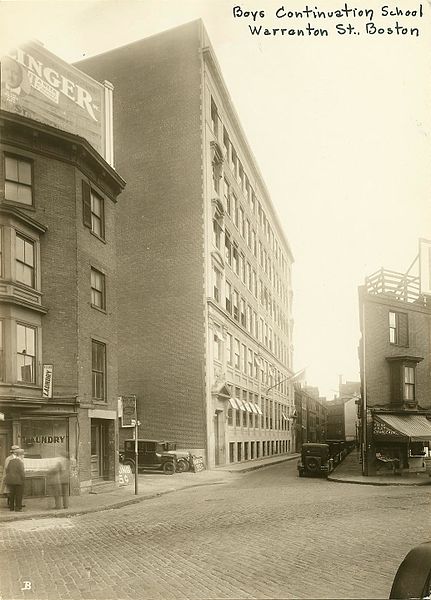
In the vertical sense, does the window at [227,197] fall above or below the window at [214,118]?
below

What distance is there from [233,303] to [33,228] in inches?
963

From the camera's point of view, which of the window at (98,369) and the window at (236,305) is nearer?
the window at (98,369)

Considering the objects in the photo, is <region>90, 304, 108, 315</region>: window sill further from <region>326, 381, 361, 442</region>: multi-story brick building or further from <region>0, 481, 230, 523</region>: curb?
<region>326, 381, 361, 442</region>: multi-story brick building

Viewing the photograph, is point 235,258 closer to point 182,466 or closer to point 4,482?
point 182,466

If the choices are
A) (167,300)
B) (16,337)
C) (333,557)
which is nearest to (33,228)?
(16,337)

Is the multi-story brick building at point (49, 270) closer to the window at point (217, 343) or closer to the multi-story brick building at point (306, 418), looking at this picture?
the window at point (217, 343)

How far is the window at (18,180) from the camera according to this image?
1748 centimetres

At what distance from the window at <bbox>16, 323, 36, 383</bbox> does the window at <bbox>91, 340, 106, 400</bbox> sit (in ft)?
10.2

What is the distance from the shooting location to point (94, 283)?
21.2m

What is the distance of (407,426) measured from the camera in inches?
1109

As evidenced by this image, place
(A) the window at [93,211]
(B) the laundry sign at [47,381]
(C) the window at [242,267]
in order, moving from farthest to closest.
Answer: (C) the window at [242,267], (A) the window at [93,211], (B) the laundry sign at [47,381]

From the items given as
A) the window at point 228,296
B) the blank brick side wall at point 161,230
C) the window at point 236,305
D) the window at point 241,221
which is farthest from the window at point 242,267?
the blank brick side wall at point 161,230

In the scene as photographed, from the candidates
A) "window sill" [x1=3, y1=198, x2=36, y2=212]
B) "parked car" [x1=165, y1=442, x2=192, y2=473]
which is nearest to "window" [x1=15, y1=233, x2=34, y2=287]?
"window sill" [x1=3, y1=198, x2=36, y2=212]

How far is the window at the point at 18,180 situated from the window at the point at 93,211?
2205 millimetres
